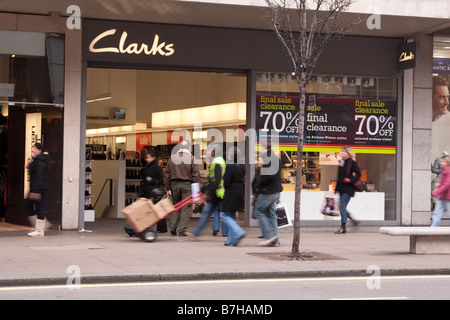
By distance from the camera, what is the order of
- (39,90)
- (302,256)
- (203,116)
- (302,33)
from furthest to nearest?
(203,116) < (39,90) < (302,33) < (302,256)

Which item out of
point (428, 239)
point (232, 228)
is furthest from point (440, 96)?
point (232, 228)

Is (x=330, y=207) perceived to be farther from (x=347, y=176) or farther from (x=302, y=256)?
(x=302, y=256)

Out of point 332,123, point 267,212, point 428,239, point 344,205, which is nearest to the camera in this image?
point 428,239

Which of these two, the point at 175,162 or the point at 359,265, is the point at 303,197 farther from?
the point at 359,265

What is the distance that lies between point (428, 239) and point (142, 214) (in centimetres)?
518

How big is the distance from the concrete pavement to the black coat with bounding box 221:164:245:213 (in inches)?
30.1

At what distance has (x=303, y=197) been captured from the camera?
1906 cm

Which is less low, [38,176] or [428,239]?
[38,176]

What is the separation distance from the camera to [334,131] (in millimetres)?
19125

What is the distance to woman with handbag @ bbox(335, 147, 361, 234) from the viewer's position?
17.6 m

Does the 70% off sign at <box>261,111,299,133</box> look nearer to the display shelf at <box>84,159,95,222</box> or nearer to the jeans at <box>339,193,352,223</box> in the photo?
the jeans at <box>339,193,352,223</box>

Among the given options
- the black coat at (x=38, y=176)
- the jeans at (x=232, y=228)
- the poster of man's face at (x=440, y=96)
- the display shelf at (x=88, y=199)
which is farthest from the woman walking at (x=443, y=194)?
the black coat at (x=38, y=176)

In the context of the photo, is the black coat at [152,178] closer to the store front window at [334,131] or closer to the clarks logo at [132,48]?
the clarks logo at [132,48]

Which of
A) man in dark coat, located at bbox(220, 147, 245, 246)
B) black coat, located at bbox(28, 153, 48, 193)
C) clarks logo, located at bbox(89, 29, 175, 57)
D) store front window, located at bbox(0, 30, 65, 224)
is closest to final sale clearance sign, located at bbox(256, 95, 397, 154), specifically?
clarks logo, located at bbox(89, 29, 175, 57)
